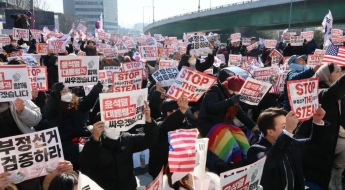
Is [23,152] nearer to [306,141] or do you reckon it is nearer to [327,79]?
[306,141]

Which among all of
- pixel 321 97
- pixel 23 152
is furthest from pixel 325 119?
pixel 23 152

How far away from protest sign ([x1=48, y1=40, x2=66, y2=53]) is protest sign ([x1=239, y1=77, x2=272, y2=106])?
6.49m

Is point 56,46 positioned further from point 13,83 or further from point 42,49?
point 13,83

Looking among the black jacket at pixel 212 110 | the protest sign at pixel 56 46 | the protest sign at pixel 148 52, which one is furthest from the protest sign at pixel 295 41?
the black jacket at pixel 212 110

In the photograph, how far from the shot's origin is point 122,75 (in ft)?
16.1

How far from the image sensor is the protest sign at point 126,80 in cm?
483

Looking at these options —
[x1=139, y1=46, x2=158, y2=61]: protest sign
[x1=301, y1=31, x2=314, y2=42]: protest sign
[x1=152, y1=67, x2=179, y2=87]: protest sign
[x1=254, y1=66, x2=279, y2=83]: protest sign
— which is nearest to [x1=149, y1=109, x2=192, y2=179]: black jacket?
[x1=152, y1=67, x2=179, y2=87]: protest sign

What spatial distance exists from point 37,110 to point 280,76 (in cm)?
475

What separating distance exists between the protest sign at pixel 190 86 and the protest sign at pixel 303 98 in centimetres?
102

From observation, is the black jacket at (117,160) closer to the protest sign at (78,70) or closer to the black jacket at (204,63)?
the protest sign at (78,70)

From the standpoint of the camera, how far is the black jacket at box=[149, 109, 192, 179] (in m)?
3.70

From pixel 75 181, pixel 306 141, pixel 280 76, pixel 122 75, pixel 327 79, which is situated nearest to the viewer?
pixel 75 181

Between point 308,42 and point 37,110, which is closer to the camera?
point 37,110

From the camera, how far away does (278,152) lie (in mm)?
2758
